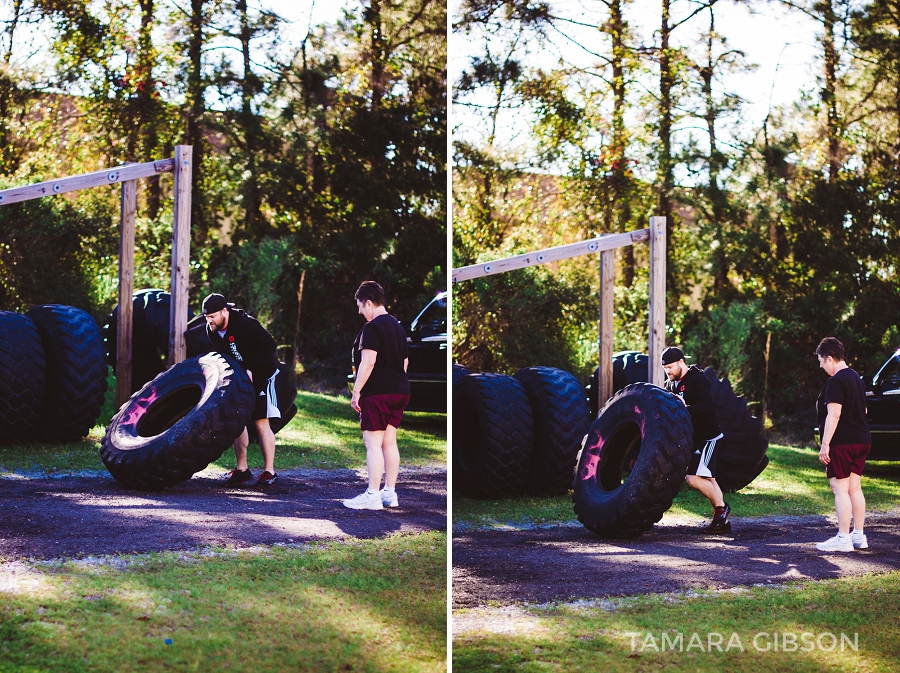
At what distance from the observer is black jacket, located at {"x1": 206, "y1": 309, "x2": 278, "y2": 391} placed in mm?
4910

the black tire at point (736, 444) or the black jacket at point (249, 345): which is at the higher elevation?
the black jacket at point (249, 345)

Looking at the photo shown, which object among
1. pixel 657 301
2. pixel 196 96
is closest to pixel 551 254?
pixel 657 301

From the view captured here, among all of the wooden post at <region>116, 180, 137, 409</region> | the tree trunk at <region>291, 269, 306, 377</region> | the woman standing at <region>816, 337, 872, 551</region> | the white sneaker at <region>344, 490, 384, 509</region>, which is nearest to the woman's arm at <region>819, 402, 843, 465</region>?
the woman standing at <region>816, 337, 872, 551</region>

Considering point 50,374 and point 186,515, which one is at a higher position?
point 50,374

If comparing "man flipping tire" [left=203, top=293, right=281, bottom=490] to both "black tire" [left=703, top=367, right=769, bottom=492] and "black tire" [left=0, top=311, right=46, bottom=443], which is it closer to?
"black tire" [left=0, top=311, right=46, bottom=443]

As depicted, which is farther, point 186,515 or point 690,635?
point 186,515

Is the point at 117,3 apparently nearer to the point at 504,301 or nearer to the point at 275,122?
the point at 275,122

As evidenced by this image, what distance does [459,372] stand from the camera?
5156 mm

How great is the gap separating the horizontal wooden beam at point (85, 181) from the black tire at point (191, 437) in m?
1.70

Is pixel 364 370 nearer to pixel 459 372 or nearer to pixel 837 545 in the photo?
pixel 459 372

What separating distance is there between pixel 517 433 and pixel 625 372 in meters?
0.94

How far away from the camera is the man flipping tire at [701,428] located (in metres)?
4.41

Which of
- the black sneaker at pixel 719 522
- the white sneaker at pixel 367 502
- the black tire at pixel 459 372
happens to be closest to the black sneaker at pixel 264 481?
the white sneaker at pixel 367 502

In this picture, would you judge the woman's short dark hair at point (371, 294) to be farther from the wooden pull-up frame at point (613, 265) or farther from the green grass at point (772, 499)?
the green grass at point (772, 499)
